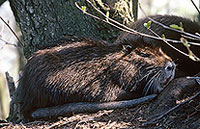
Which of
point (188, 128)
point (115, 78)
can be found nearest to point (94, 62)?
point (115, 78)

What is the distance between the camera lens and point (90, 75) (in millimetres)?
3357

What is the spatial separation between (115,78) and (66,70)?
1.76ft

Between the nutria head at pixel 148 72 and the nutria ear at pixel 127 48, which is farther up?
the nutria ear at pixel 127 48

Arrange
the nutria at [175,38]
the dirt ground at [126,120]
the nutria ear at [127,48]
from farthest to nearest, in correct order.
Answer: the nutria at [175,38] → the nutria ear at [127,48] → the dirt ground at [126,120]

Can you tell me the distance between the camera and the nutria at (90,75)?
3299 millimetres

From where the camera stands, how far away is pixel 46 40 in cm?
392

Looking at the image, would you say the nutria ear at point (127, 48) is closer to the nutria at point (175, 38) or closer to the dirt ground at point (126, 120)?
the nutria at point (175, 38)

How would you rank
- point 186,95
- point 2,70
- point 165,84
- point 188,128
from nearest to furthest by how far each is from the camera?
point 188,128
point 186,95
point 165,84
point 2,70

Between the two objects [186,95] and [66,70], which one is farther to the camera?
[66,70]

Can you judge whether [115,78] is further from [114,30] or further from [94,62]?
[114,30]

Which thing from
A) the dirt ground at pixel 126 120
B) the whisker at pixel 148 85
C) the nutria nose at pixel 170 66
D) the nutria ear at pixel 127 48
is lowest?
the dirt ground at pixel 126 120

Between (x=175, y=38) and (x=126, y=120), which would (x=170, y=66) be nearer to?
(x=175, y=38)

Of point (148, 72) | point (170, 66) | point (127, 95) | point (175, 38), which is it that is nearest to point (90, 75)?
point (127, 95)

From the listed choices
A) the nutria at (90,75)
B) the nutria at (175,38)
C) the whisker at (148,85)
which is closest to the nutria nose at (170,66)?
the nutria at (90,75)
